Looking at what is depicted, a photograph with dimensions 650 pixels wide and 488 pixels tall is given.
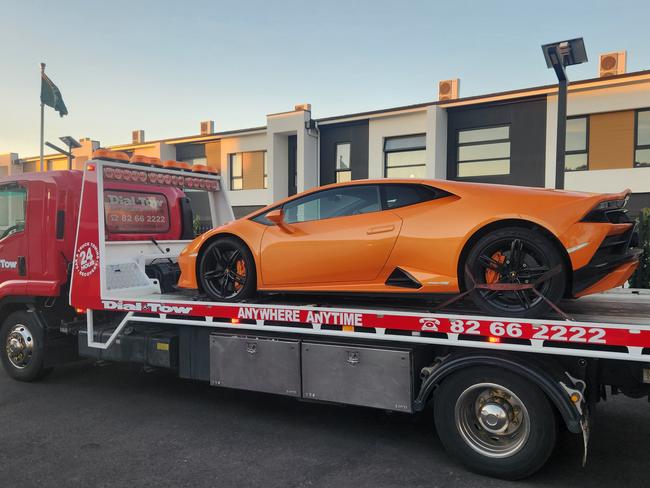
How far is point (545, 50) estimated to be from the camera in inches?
317

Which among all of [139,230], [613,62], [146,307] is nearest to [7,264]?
[139,230]

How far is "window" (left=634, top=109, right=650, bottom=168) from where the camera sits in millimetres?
14750

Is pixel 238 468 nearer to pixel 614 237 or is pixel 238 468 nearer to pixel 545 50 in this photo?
pixel 614 237

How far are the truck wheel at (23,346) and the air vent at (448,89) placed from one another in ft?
54.9

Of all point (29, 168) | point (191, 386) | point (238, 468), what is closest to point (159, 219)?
point (191, 386)

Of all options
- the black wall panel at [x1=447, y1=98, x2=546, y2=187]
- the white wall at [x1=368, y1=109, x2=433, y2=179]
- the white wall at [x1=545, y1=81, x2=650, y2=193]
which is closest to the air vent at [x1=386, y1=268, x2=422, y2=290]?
the white wall at [x1=545, y1=81, x2=650, y2=193]

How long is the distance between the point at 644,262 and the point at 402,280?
7100 millimetres

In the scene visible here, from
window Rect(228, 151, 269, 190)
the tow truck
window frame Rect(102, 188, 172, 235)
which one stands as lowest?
the tow truck

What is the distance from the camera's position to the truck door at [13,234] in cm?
598

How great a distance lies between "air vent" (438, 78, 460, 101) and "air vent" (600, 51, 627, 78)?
4720 millimetres

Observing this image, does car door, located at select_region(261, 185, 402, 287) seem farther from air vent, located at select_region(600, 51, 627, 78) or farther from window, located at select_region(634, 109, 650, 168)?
air vent, located at select_region(600, 51, 627, 78)

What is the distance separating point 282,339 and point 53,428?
7.00ft

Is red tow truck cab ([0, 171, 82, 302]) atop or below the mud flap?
atop

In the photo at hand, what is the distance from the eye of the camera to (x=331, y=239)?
4.51 m
